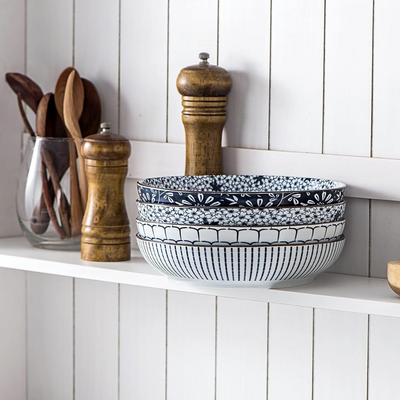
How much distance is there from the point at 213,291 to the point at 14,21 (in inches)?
22.8

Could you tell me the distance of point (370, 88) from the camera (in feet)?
3.00

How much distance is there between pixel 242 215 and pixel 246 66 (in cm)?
28

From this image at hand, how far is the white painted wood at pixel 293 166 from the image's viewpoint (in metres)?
0.91

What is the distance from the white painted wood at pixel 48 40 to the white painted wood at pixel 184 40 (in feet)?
0.60

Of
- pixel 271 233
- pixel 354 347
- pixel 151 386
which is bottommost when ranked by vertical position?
pixel 151 386

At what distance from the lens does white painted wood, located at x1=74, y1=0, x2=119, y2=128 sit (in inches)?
43.9

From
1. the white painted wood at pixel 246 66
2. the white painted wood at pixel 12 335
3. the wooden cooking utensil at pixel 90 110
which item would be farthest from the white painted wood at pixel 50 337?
the white painted wood at pixel 246 66

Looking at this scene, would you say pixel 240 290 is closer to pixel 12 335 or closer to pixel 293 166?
pixel 293 166

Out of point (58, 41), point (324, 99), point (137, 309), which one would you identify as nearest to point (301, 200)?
point (324, 99)

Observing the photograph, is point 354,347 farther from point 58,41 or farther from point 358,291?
point 58,41

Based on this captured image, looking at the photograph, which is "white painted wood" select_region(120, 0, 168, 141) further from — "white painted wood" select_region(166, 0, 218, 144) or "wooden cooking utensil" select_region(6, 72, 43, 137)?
"wooden cooking utensil" select_region(6, 72, 43, 137)

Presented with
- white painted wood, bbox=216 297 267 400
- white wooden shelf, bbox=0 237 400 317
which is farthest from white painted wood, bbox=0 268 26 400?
white painted wood, bbox=216 297 267 400

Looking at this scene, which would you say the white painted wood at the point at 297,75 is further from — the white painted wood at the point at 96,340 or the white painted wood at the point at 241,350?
the white painted wood at the point at 96,340

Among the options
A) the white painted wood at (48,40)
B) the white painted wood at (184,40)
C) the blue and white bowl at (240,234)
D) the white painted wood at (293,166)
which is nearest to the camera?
the blue and white bowl at (240,234)
